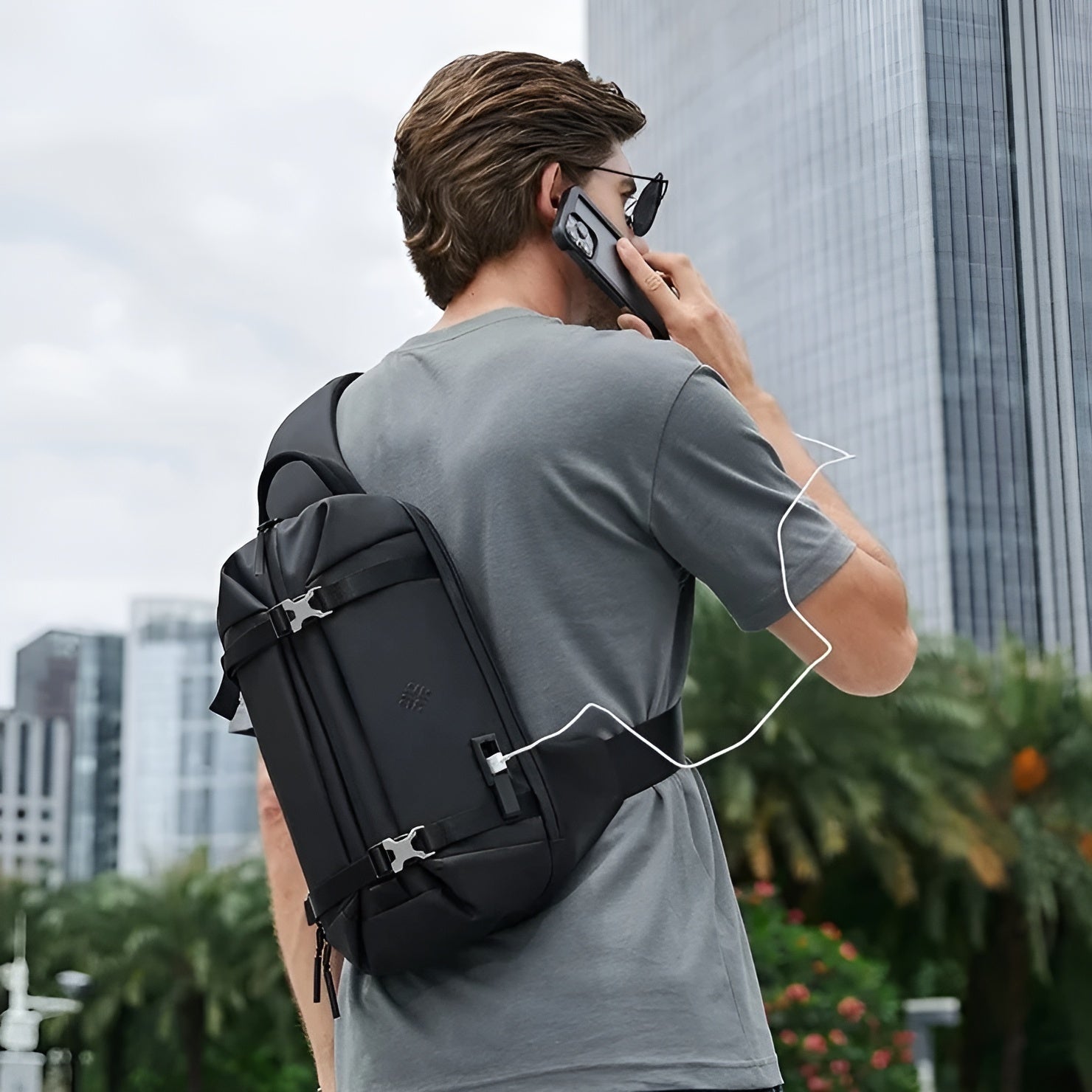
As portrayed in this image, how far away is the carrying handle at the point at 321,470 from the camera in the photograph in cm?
140

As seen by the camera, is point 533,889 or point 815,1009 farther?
point 815,1009

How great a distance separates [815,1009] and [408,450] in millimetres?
10848

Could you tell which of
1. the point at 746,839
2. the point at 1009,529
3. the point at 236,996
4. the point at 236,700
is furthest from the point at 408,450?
the point at 236,996

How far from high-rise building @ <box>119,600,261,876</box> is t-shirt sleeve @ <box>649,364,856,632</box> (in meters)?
76.8

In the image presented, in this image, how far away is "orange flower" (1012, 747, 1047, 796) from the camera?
15758mm

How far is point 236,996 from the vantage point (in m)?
18.8

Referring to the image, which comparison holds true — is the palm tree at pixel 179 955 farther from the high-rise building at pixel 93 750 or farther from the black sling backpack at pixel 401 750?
the high-rise building at pixel 93 750

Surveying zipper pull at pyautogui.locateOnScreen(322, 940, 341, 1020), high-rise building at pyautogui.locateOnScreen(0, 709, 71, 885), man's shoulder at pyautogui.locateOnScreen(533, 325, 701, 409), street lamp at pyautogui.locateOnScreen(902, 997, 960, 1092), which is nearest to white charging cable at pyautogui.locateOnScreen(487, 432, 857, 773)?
man's shoulder at pyautogui.locateOnScreen(533, 325, 701, 409)

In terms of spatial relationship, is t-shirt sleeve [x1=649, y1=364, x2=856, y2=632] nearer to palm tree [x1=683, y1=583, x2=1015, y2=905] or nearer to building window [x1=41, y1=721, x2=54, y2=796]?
palm tree [x1=683, y1=583, x2=1015, y2=905]

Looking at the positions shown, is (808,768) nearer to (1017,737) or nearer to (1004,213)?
(1017,737)

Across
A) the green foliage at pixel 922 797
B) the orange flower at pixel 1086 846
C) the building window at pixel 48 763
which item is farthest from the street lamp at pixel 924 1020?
the building window at pixel 48 763

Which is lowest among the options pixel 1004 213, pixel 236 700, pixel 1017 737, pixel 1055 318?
pixel 236 700

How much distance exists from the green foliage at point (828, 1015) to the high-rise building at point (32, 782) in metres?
40.2

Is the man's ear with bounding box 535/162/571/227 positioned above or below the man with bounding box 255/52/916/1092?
above
